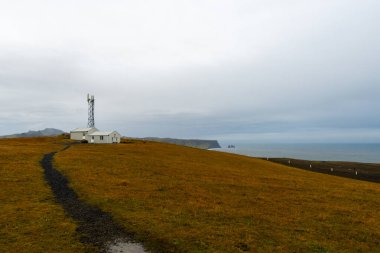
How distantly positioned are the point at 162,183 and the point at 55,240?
59.6ft

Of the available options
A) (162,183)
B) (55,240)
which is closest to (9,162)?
(162,183)

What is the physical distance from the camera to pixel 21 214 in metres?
20.9

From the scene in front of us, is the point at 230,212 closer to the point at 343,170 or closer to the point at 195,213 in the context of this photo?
the point at 195,213

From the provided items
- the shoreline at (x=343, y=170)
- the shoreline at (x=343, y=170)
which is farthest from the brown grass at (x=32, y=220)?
the shoreline at (x=343, y=170)

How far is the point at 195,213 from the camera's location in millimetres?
22250

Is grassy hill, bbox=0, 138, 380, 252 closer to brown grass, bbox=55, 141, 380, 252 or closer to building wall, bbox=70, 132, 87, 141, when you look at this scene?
brown grass, bbox=55, 141, 380, 252

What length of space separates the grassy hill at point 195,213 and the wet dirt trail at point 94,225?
1.85 feet

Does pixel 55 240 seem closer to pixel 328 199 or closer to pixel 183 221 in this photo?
pixel 183 221

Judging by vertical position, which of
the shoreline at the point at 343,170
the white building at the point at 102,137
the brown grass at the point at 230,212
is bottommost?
the shoreline at the point at 343,170

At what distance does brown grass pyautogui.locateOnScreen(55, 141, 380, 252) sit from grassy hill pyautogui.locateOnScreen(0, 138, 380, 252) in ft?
0.19

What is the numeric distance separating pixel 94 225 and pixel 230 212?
32.3 ft

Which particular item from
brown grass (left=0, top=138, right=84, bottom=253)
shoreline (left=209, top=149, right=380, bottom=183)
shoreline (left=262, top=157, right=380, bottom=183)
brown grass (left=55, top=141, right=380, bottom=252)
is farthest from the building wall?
brown grass (left=0, top=138, right=84, bottom=253)

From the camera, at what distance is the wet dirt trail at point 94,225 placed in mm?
15617

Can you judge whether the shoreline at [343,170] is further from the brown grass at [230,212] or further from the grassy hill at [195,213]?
the brown grass at [230,212]
